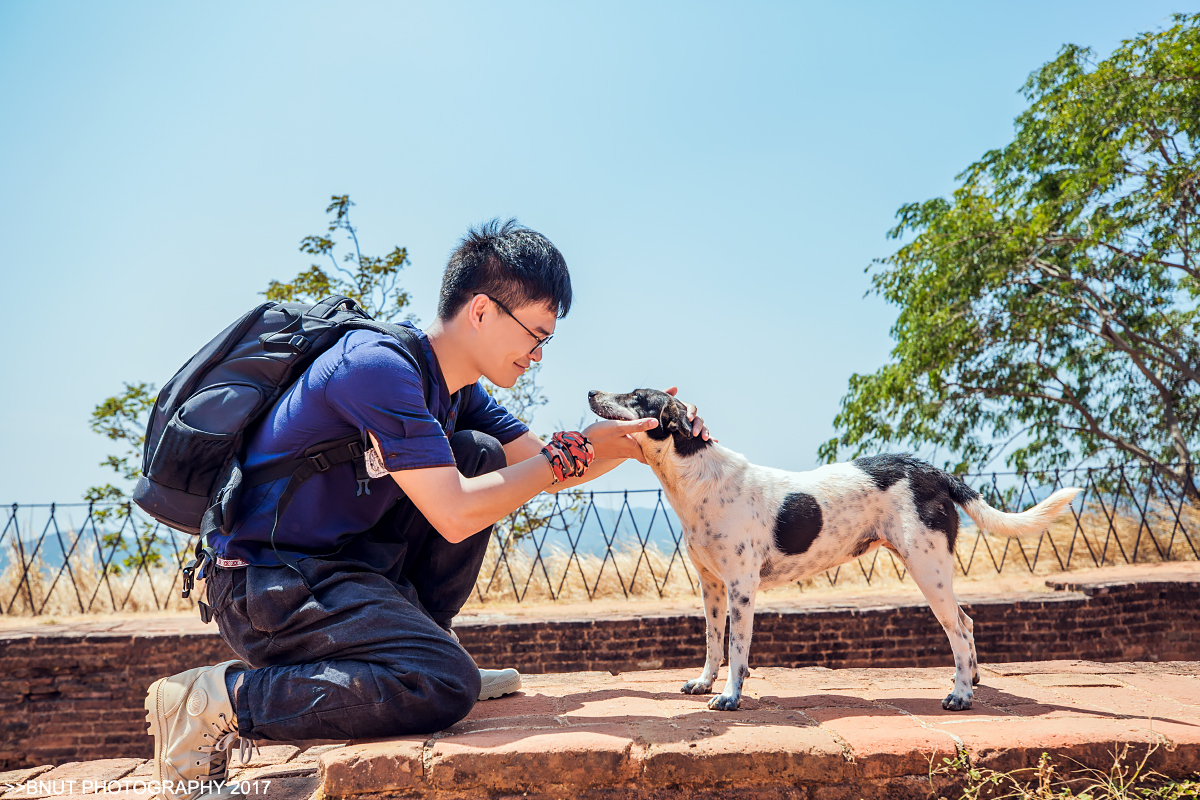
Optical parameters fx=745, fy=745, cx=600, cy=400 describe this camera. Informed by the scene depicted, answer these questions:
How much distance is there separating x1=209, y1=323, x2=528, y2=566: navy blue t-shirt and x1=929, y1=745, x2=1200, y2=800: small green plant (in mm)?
1711

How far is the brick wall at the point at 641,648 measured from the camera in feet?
16.7

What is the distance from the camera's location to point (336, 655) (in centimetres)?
221

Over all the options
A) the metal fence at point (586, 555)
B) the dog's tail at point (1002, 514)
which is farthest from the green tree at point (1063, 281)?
the dog's tail at point (1002, 514)

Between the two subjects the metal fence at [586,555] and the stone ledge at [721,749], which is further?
the metal fence at [586,555]

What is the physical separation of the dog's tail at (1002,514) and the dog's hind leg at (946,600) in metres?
0.20

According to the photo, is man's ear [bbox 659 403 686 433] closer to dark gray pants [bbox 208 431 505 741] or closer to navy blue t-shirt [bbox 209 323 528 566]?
navy blue t-shirt [bbox 209 323 528 566]

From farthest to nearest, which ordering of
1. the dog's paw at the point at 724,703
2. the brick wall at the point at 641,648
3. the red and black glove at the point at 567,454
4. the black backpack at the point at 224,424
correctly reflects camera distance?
1. the brick wall at the point at 641,648
2. the dog's paw at the point at 724,703
3. the red and black glove at the point at 567,454
4. the black backpack at the point at 224,424

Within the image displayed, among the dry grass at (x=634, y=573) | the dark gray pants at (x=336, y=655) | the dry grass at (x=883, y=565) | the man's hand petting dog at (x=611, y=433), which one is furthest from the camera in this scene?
the dry grass at (x=883, y=565)

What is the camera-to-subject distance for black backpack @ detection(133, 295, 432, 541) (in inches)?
88.0

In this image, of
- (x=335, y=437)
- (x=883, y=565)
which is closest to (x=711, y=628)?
(x=335, y=437)

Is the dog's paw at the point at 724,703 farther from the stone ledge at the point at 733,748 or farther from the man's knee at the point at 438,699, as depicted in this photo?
the man's knee at the point at 438,699

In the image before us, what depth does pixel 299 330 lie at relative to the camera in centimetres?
247

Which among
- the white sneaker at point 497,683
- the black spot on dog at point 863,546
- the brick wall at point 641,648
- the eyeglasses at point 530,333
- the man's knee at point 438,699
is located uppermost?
the eyeglasses at point 530,333

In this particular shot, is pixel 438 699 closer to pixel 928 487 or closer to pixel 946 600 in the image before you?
pixel 946 600
